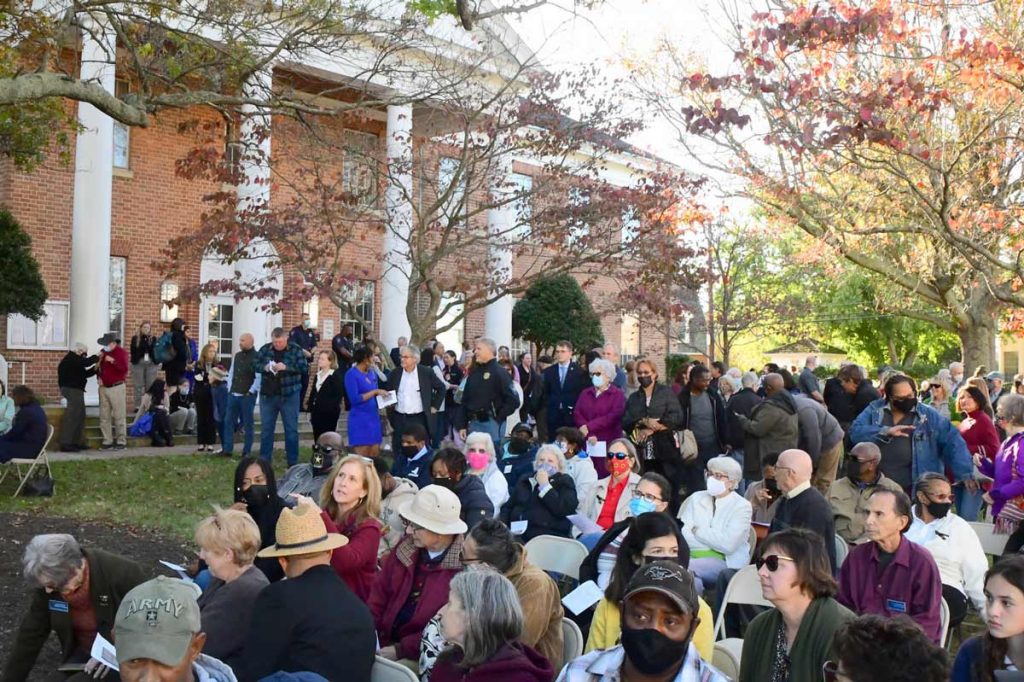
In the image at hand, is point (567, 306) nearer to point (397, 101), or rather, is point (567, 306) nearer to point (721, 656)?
point (397, 101)

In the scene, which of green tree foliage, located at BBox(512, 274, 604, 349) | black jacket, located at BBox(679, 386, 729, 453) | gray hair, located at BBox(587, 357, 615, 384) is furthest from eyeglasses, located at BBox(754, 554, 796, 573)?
green tree foliage, located at BBox(512, 274, 604, 349)

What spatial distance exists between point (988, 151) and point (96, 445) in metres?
14.1

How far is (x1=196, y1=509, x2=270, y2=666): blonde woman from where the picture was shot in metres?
5.21

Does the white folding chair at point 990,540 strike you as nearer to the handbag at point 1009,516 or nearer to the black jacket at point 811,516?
the handbag at point 1009,516

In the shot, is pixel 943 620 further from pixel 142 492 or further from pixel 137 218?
pixel 137 218

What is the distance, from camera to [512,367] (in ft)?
52.4

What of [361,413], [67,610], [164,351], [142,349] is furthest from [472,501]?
[142,349]

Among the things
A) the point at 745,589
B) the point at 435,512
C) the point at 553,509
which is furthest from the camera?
the point at 553,509

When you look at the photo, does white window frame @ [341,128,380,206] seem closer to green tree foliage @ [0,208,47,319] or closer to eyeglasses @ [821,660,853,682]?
green tree foliage @ [0,208,47,319]

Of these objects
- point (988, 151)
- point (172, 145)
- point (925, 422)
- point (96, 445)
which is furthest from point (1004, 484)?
point (172, 145)

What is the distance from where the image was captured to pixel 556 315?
93.6 ft

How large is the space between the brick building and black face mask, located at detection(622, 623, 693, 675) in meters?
13.3

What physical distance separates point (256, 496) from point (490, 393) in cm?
621

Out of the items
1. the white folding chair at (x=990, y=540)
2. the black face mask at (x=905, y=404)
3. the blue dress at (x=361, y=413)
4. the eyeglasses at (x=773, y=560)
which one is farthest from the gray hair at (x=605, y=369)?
the eyeglasses at (x=773, y=560)
